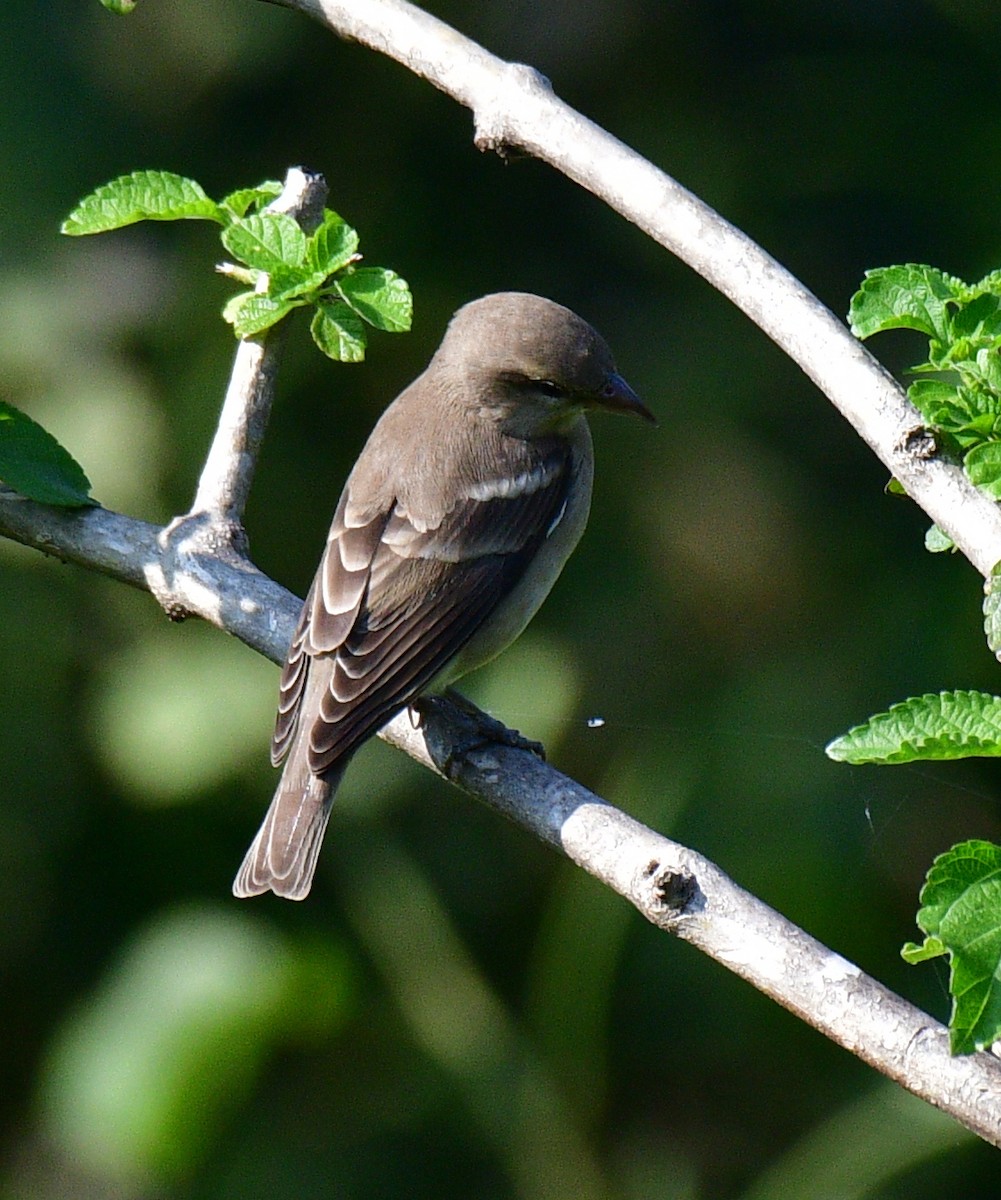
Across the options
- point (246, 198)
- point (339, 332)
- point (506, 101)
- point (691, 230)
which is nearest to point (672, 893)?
point (691, 230)

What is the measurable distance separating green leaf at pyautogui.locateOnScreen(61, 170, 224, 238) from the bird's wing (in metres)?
0.96

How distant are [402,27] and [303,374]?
96.4 inches

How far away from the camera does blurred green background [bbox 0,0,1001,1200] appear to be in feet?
15.6

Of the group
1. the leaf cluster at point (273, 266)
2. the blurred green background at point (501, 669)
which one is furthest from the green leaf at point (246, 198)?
the blurred green background at point (501, 669)

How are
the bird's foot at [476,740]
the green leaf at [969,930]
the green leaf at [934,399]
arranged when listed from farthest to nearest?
the bird's foot at [476,740], the green leaf at [934,399], the green leaf at [969,930]

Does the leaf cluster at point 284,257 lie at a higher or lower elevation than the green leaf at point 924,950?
higher

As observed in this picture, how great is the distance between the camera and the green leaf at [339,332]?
10.6 feet

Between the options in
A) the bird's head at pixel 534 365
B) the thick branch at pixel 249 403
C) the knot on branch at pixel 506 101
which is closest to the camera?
the knot on branch at pixel 506 101

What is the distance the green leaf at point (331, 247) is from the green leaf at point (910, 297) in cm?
106

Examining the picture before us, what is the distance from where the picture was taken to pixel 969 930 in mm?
2115

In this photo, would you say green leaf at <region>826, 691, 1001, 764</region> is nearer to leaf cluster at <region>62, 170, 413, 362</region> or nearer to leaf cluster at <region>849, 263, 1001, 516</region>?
leaf cluster at <region>849, 263, 1001, 516</region>

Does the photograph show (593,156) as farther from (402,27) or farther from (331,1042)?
(331,1042)

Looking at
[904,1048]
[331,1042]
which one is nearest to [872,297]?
[904,1048]

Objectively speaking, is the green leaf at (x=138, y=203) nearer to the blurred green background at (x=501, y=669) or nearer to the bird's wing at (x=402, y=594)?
the bird's wing at (x=402, y=594)
